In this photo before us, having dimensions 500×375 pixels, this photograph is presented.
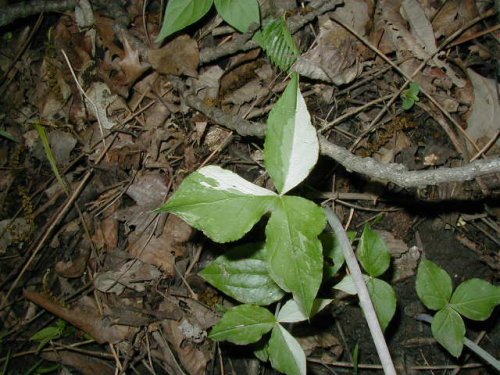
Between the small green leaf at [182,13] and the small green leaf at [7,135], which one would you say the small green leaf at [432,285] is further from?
the small green leaf at [7,135]

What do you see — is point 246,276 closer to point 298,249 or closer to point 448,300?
point 298,249

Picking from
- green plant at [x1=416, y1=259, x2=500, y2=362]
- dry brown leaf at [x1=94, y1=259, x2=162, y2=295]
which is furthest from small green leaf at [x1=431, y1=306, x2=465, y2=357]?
dry brown leaf at [x1=94, y1=259, x2=162, y2=295]

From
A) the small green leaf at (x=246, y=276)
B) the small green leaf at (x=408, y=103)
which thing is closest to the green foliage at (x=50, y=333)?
the small green leaf at (x=246, y=276)

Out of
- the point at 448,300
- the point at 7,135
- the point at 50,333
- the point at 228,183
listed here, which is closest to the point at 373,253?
the point at 448,300

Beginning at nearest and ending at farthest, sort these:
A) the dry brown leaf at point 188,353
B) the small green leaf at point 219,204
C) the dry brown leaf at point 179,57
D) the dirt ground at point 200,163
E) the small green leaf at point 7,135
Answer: the small green leaf at point 219,204
the dirt ground at point 200,163
the dry brown leaf at point 188,353
the dry brown leaf at point 179,57
the small green leaf at point 7,135

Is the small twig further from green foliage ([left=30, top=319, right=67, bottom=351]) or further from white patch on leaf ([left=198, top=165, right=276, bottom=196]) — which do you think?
green foliage ([left=30, top=319, right=67, bottom=351])
